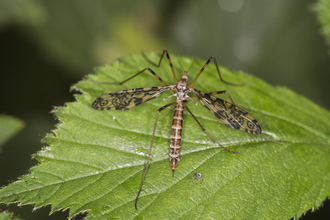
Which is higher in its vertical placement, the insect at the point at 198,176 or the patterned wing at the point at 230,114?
the patterned wing at the point at 230,114

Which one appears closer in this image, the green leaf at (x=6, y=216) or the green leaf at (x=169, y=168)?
the green leaf at (x=6, y=216)

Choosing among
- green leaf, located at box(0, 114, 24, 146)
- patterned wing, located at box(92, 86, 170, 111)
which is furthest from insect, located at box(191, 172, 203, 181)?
green leaf, located at box(0, 114, 24, 146)

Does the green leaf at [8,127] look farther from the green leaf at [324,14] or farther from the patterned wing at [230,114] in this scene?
the green leaf at [324,14]

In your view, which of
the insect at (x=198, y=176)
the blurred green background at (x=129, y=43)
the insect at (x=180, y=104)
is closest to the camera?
the insect at (x=198, y=176)

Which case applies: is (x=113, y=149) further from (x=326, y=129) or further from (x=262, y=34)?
(x=262, y=34)

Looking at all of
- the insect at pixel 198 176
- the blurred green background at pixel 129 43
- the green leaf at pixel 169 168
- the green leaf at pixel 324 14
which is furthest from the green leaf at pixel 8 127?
the green leaf at pixel 324 14

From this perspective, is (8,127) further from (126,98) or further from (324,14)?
(324,14)
